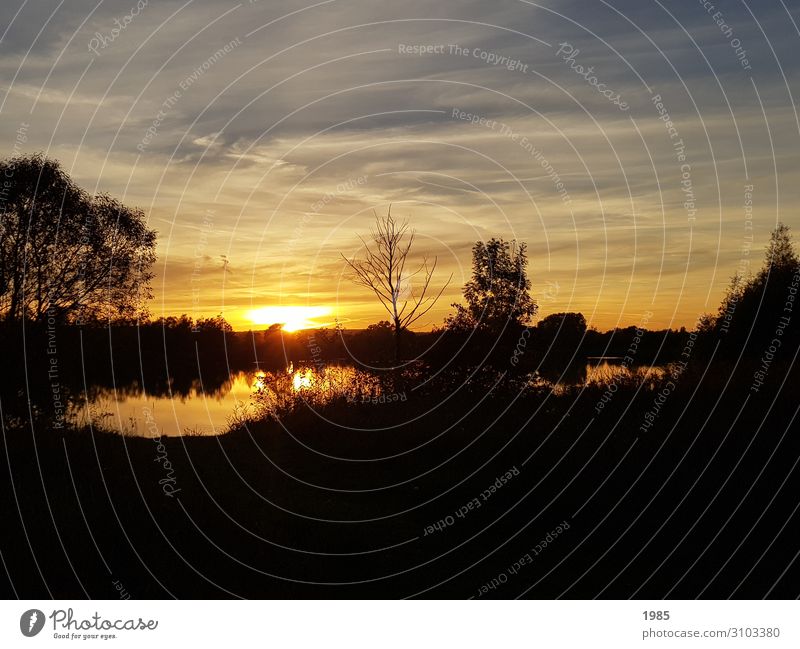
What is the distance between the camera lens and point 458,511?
14031 mm

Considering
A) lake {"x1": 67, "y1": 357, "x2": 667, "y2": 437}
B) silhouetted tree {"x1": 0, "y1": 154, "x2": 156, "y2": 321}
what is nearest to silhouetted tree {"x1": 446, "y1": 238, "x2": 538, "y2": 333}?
lake {"x1": 67, "y1": 357, "x2": 667, "y2": 437}

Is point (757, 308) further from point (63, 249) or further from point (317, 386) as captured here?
point (63, 249)

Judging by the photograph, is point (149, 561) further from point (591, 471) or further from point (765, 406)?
point (765, 406)

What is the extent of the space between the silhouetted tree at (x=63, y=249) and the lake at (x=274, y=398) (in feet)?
13.3

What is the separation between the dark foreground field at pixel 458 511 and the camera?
417 inches

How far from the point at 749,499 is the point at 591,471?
2.99m

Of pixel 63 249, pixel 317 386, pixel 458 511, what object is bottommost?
pixel 458 511

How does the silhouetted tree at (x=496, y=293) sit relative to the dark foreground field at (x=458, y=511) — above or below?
above

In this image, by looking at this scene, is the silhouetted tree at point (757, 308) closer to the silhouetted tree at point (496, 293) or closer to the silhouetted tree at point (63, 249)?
the silhouetted tree at point (496, 293)

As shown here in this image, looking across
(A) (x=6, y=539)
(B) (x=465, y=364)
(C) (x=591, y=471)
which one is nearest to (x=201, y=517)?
(A) (x=6, y=539)

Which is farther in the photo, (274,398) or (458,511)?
(274,398)

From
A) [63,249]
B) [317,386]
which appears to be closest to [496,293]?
[317,386]

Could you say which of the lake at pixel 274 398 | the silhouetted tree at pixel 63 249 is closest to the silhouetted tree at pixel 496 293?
the lake at pixel 274 398

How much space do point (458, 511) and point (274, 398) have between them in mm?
16745
